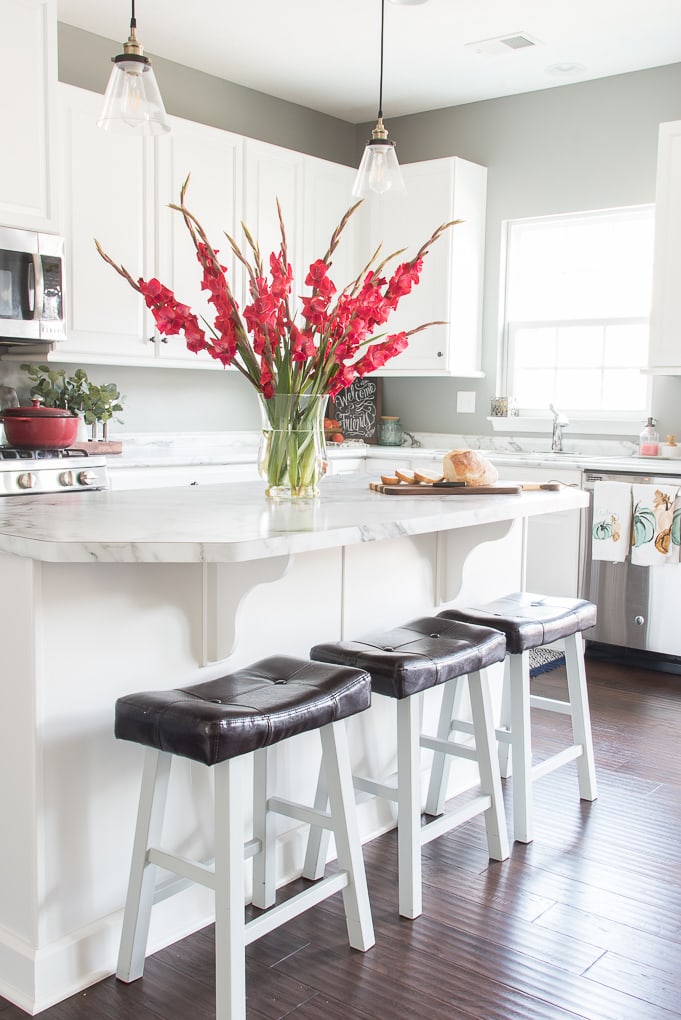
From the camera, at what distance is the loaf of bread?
2680 millimetres

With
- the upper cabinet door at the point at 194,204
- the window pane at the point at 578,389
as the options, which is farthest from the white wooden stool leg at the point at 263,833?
the window pane at the point at 578,389

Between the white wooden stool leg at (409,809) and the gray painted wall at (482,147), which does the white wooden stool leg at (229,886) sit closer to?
the white wooden stool leg at (409,809)

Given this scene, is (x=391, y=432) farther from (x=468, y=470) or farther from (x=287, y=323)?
(x=287, y=323)

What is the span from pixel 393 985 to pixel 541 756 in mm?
1361

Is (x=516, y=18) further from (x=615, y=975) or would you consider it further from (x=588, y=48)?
(x=615, y=975)

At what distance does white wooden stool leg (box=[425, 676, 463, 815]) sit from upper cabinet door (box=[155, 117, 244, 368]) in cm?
235

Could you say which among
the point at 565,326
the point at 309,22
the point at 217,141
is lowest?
the point at 565,326

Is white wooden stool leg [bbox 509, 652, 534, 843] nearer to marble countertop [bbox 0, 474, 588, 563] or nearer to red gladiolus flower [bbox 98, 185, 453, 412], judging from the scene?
marble countertop [bbox 0, 474, 588, 563]

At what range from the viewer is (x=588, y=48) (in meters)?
4.49

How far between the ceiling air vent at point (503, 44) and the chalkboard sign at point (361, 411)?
193 centimetres

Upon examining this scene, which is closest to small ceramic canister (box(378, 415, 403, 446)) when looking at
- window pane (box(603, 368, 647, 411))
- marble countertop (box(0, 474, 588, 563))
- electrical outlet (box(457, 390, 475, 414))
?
electrical outlet (box(457, 390, 475, 414))

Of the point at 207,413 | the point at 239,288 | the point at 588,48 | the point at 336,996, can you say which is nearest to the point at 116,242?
the point at 239,288

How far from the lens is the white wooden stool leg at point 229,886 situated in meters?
1.64

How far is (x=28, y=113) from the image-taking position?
12.2 ft
